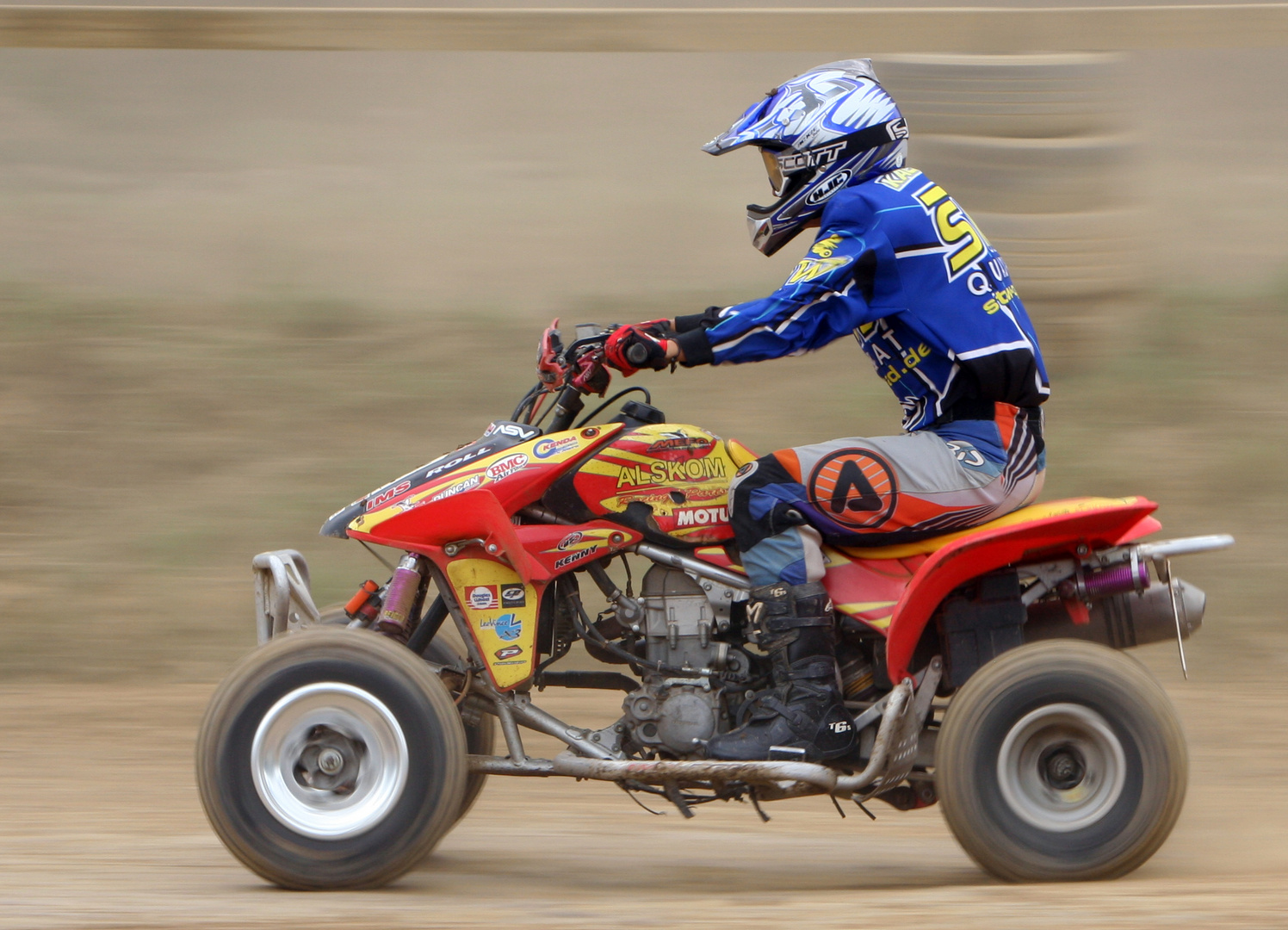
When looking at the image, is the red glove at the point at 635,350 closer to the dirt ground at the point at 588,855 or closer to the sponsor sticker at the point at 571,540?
the sponsor sticker at the point at 571,540

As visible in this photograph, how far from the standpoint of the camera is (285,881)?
4547 millimetres

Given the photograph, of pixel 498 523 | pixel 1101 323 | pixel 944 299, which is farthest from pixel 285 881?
pixel 1101 323

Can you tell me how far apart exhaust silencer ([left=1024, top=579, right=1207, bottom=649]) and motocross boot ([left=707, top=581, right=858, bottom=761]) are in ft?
2.17

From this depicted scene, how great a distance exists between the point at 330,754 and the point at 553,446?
111 centimetres

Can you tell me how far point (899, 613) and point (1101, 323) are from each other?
578 cm

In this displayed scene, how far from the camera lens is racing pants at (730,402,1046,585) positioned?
4.64 meters

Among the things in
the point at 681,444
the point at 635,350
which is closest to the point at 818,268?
the point at 635,350

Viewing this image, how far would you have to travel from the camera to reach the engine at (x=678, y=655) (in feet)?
15.4

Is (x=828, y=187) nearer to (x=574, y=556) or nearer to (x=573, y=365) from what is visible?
(x=573, y=365)

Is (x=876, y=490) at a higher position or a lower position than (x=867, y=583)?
higher

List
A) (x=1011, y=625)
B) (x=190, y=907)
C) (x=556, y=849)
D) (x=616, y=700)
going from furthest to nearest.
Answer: (x=616, y=700)
(x=556, y=849)
(x=1011, y=625)
(x=190, y=907)

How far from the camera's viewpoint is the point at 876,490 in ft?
15.2

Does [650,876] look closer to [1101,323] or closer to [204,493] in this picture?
[204,493]

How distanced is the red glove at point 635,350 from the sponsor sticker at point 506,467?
0.42m
